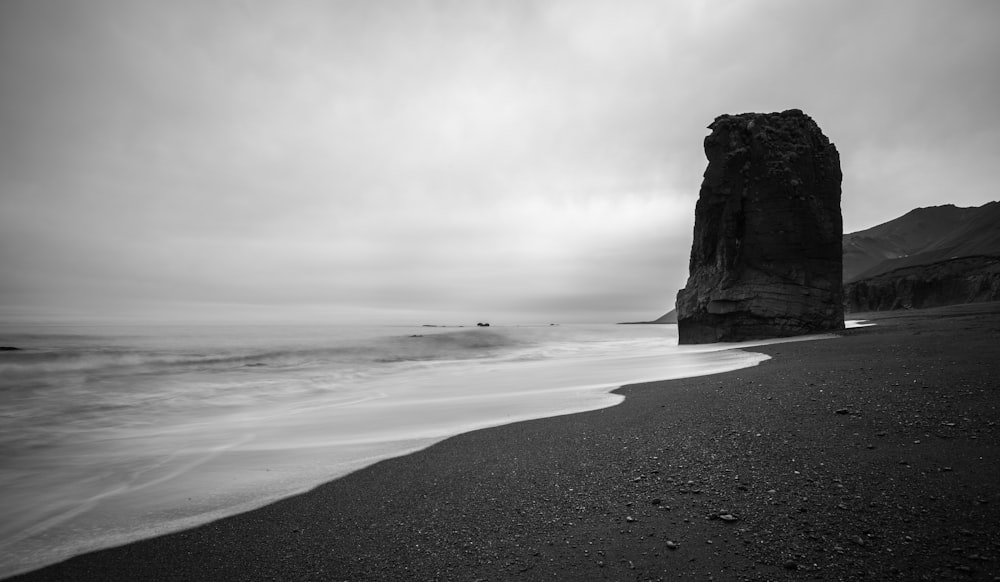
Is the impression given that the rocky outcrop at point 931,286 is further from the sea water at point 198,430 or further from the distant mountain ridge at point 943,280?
the sea water at point 198,430

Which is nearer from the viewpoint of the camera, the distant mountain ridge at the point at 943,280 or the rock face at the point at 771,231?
the rock face at the point at 771,231

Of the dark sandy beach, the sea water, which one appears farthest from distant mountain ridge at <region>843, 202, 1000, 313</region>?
the dark sandy beach

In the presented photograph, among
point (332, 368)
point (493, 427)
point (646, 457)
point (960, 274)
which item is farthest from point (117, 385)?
point (960, 274)

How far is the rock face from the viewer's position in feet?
58.7

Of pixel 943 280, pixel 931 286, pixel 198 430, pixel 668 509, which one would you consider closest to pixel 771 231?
pixel 668 509

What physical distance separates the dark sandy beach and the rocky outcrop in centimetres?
6061

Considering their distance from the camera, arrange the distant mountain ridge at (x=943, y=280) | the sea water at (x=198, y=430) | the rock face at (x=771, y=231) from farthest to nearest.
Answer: the distant mountain ridge at (x=943, y=280), the rock face at (x=771, y=231), the sea water at (x=198, y=430)

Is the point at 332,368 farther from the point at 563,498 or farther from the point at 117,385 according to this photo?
the point at 563,498

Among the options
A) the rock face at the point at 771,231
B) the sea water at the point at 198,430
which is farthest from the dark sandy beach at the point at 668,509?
the rock face at the point at 771,231

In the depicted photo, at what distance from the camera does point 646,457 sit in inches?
143

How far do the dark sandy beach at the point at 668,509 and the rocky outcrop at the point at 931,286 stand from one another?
60.6 m

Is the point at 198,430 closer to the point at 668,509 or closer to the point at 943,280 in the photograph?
the point at 668,509

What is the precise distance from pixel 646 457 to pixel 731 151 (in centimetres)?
2101

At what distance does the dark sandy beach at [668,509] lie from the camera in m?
2.18
